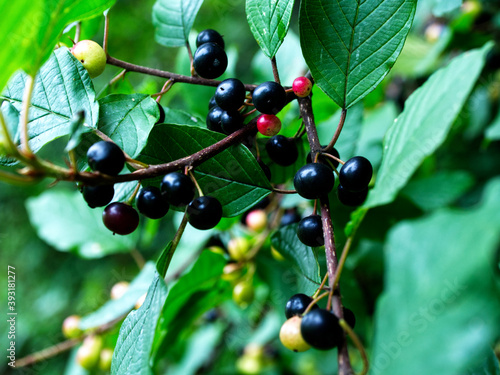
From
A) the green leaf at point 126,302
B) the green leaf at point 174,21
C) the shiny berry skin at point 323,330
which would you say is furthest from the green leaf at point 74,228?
the shiny berry skin at point 323,330

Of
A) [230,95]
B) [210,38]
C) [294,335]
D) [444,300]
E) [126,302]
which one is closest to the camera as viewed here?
[444,300]

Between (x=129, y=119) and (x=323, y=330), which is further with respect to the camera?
(x=129, y=119)

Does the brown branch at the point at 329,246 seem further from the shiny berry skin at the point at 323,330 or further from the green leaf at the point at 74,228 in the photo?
the green leaf at the point at 74,228

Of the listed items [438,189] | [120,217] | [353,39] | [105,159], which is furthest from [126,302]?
[438,189]

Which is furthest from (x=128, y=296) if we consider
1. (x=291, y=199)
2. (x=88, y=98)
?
(x=88, y=98)

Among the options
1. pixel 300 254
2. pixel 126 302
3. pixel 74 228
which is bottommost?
pixel 74 228

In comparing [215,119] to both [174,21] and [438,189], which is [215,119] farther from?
[438,189]

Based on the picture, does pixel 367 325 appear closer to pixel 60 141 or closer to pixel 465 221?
pixel 465 221
